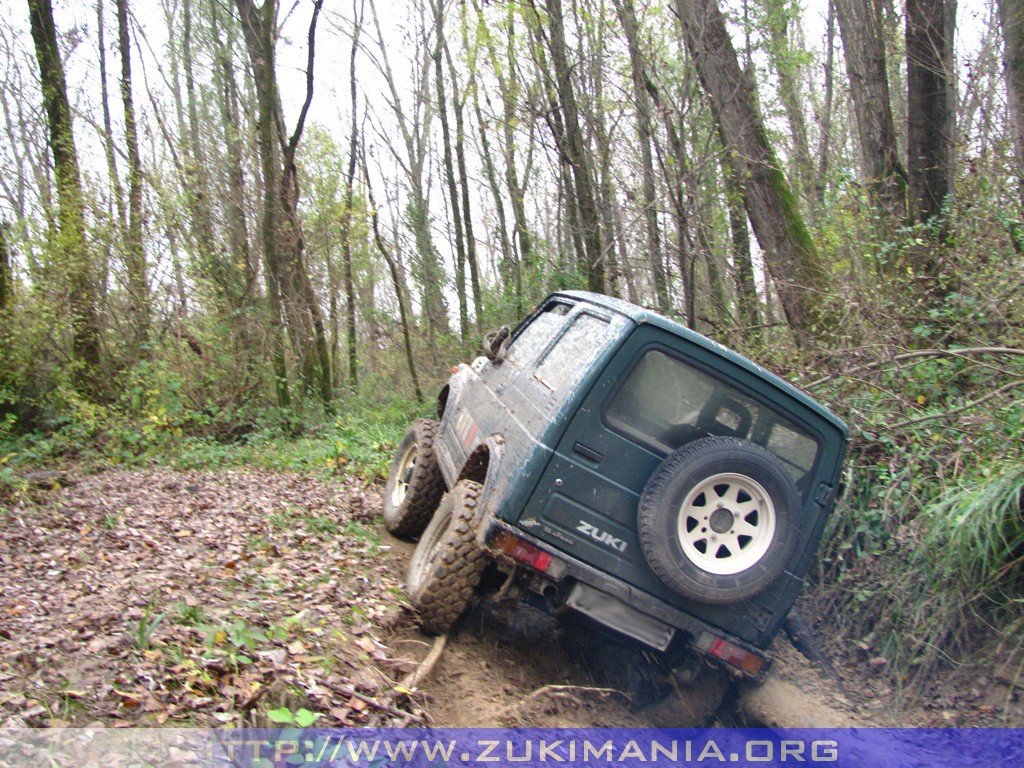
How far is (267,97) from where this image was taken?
12.5 m

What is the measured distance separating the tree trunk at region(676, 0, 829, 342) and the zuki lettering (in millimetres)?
5034

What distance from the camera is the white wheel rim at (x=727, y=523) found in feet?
12.6

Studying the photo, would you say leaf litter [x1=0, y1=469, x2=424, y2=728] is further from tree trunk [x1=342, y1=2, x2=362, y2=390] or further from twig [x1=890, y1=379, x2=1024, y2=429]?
tree trunk [x1=342, y1=2, x2=362, y2=390]

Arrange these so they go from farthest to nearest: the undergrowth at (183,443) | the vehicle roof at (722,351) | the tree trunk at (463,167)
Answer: the tree trunk at (463,167) → the undergrowth at (183,443) → the vehicle roof at (722,351)

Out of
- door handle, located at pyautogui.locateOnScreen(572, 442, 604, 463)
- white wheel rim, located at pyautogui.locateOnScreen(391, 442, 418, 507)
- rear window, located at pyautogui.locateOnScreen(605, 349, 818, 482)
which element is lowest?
white wheel rim, located at pyautogui.locateOnScreen(391, 442, 418, 507)

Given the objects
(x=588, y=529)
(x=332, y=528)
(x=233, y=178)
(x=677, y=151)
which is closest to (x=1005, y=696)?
(x=588, y=529)

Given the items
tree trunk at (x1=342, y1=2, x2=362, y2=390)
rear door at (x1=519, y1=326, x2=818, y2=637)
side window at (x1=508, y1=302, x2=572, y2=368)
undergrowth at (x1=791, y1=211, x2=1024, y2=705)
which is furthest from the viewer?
tree trunk at (x1=342, y1=2, x2=362, y2=390)

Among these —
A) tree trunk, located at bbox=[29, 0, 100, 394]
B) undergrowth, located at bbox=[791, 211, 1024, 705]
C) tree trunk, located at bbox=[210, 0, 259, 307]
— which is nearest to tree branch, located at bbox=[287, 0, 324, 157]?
tree trunk, located at bbox=[210, 0, 259, 307]

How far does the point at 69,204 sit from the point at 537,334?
7.65 metres

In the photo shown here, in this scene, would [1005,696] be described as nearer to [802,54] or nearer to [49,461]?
[49,461]

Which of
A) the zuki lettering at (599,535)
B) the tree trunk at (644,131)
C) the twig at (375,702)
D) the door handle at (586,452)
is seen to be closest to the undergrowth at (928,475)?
the zuki lettering at (599,535)

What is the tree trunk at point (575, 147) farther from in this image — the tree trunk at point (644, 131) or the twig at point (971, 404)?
the twig at point (971, 404)

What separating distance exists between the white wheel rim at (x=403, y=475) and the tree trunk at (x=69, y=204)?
5.74 meters

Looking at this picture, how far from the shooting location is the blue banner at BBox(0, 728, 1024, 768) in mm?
2672
